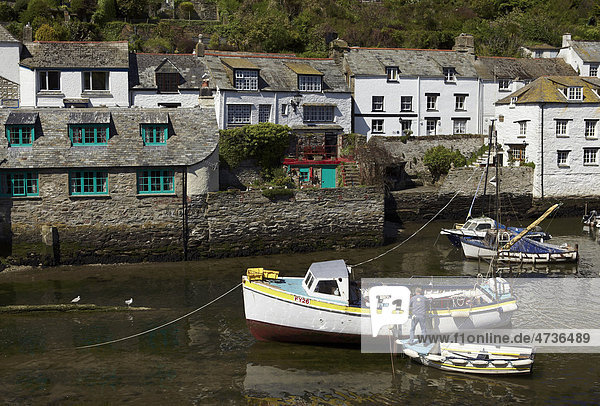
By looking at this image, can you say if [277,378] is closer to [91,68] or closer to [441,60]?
[91,68]

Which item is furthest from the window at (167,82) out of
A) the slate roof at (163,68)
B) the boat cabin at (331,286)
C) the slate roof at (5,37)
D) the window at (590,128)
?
the window at (590,128)

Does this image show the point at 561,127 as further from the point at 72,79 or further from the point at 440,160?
the point at 72,79

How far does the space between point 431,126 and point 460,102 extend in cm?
292

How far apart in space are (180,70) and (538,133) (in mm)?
23467

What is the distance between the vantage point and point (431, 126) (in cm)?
4872

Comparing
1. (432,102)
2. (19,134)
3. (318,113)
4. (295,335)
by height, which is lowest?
(295,335)

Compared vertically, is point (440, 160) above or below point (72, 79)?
below

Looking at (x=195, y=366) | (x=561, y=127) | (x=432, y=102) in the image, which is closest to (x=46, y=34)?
(x=432, y=102)

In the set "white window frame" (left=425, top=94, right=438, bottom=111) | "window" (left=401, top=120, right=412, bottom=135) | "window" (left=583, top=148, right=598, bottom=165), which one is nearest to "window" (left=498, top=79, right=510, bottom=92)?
"white window frame" (left=425, top=94, right=438, bottom=111)

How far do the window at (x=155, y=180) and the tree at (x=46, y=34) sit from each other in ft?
85.7

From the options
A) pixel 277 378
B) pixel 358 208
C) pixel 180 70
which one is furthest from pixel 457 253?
pixel 180 70

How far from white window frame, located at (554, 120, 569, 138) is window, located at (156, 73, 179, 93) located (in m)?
24.7

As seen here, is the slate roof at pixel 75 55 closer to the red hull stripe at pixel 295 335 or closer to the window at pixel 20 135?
the window at pixel 20 135

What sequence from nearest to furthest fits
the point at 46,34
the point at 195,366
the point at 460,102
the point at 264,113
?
1. the point at 195,366
2. the point at 264,113
3. the point at 460,102
4. the point at 46,34
